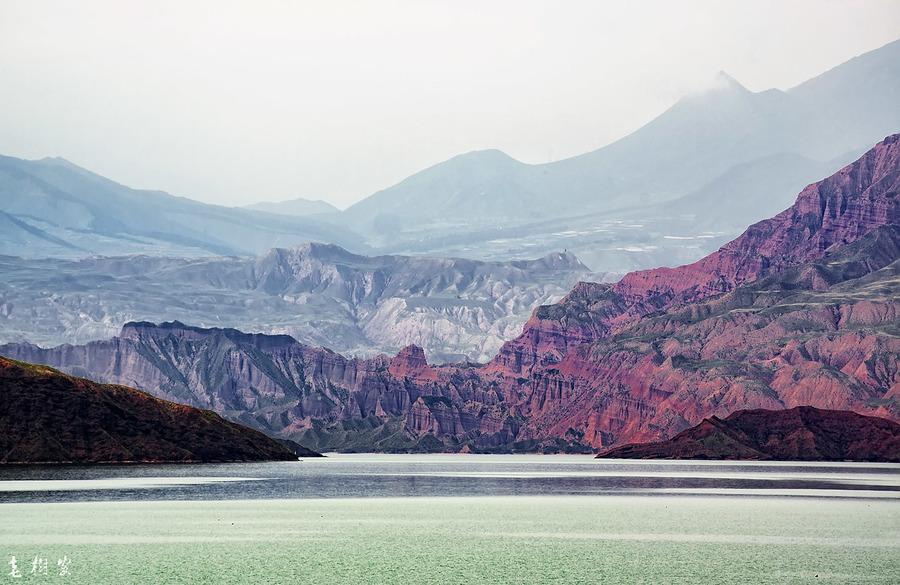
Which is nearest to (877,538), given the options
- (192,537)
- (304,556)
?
(304,556)

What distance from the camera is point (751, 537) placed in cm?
15325

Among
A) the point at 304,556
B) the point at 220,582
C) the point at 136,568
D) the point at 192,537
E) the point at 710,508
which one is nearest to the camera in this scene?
the point at 220,582

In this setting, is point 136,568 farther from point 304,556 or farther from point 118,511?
point 118,511

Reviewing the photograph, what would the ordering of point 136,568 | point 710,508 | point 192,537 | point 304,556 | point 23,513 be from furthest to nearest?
1. point 710,508
2. point 23,513
3. point 192,537
4. point 304,556
5. point 136,568

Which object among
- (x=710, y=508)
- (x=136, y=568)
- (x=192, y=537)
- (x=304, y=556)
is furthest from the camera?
(x=710, y=508)

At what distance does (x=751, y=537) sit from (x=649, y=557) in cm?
2414

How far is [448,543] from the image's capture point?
14650cm

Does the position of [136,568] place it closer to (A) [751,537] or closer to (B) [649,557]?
(B) [649,557]

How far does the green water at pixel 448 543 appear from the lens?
4737 inches

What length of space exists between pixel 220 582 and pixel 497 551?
3307cm

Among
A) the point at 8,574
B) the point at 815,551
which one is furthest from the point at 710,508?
the point at 8,574

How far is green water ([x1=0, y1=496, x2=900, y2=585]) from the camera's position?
395 ft

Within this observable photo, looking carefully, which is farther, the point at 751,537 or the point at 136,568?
the point at 751,537

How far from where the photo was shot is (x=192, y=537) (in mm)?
149000
